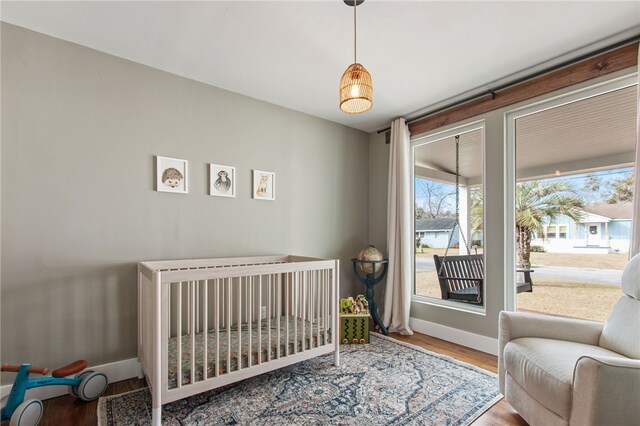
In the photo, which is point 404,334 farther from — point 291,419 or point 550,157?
point 550,157

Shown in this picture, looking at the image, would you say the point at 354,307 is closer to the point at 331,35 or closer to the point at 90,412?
the point at 90,412

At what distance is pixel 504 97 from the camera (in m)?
2.81

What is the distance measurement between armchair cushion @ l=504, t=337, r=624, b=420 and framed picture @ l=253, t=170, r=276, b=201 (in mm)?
2269

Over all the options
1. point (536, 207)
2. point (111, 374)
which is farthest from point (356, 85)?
point (111, 374)

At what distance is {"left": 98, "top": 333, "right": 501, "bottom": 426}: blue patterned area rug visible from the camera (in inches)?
72.1

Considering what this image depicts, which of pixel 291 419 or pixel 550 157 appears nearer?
pixel 291 419

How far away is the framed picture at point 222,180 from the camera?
9.07 feet

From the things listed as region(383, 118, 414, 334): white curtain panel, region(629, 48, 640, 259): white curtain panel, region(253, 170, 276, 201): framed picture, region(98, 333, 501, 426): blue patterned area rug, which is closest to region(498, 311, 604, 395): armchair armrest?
region(98, 333, 501, 426): blue patterned area rug

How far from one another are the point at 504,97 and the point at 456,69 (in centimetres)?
61

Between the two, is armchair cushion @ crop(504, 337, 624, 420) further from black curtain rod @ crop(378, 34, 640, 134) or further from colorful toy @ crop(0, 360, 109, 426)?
colorful toy @ crop(0, 360, 109, 426)

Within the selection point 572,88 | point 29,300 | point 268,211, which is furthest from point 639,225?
point 29,300

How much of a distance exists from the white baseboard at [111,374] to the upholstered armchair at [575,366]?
8.41 ft

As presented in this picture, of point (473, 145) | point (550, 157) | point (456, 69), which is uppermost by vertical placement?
point (456, 69)

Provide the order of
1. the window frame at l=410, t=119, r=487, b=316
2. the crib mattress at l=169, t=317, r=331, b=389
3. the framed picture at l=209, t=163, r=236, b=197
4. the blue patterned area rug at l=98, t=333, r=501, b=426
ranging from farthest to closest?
the window frame at l=410, t=119, r=487, b=316
the framed picture at l=209, t=163, r=236, b=197
the crib mattress at l=169, t=317, r=331, b=389
the blue patterned area rug at l=98, t=333, r=501, b=426
